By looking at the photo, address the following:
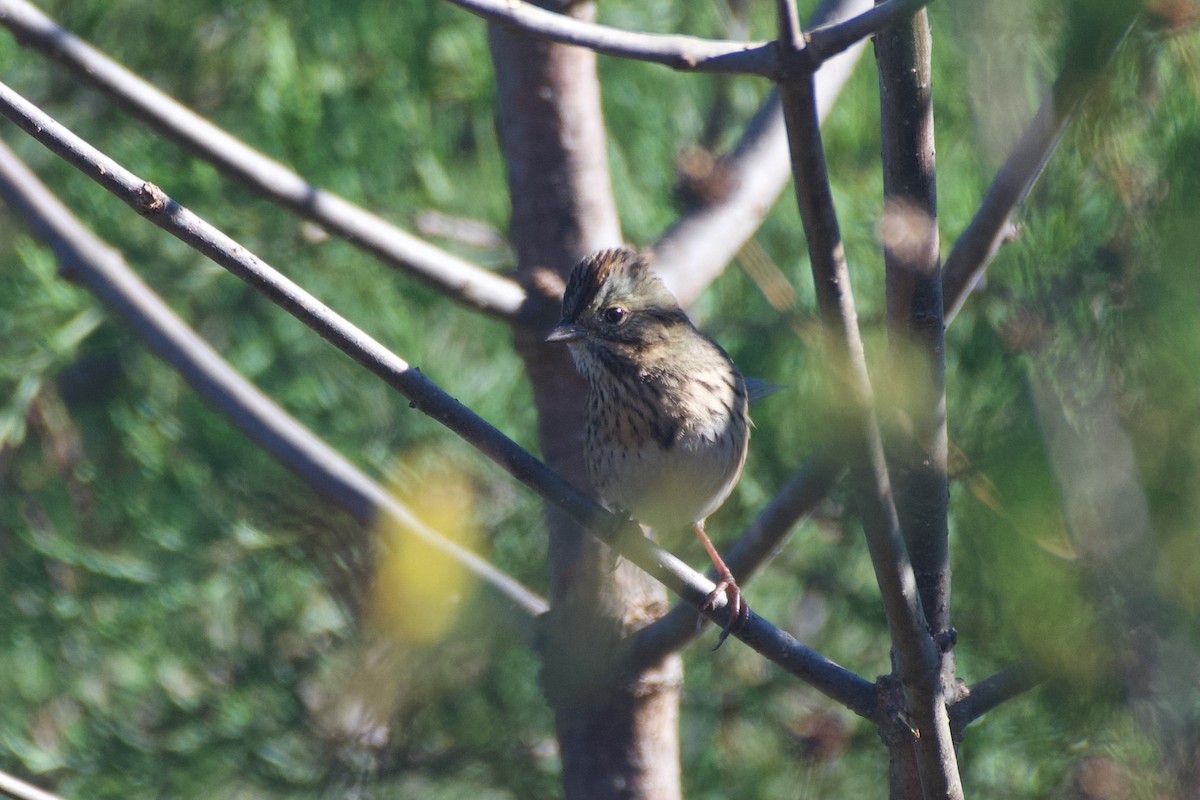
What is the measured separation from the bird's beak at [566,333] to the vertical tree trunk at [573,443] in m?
0.05

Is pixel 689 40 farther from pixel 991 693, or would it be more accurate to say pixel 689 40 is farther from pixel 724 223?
pixel 724 223

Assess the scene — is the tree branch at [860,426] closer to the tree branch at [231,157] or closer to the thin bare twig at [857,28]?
the thin bare twig at [857,28]

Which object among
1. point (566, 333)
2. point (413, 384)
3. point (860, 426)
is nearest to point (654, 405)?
point (566, 333)

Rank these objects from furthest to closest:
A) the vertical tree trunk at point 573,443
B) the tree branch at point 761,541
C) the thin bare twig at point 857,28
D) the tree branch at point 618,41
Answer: the vertical tree trunk at point 573,443 < the tree branch at point 761,541 < the tree branch at point 618,41 < the thin bare twig at point 857,28

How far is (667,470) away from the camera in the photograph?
10.5 ft

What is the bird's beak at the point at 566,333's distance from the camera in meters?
3.02

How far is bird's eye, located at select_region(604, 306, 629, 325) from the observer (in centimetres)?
321

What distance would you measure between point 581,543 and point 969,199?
1433mm

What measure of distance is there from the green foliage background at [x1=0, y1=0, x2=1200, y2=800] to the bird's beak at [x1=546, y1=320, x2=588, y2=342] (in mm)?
529

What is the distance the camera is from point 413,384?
209 centimetres

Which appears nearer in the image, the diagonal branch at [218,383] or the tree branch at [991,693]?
the tree branch at [991,693]

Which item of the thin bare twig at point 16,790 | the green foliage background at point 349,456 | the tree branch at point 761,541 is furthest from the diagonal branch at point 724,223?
the thin bare twig at point 16,790

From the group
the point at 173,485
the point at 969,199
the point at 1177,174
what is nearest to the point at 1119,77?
Answer: the point at 1177,174

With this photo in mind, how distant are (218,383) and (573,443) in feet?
2.84
